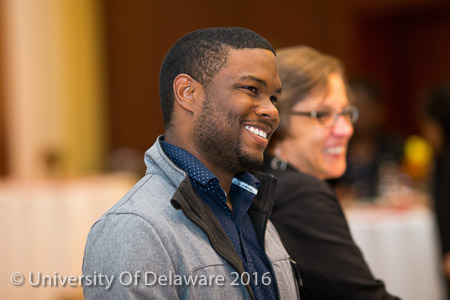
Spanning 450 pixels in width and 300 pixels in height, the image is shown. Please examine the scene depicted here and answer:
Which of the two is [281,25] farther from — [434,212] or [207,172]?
[207,172]

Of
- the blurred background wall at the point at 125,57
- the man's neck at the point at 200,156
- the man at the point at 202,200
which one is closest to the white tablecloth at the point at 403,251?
the man at the point at 202,200

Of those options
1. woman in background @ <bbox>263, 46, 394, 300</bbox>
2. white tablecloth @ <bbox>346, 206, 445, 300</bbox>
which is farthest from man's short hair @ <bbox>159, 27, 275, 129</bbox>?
white tablecloth @ <bbox>346, 206, 445, 300</bbox>

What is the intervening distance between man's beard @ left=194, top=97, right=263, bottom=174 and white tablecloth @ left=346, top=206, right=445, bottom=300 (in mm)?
2214

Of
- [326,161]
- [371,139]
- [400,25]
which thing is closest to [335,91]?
[326,161]

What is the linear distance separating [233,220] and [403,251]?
233 centimetres

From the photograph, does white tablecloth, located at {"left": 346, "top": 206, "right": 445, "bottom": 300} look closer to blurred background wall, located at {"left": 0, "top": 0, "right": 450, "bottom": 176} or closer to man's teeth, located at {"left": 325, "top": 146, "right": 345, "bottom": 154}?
man's teeth, located at {"left": 325, "top": 146, "right": 345, "bottom": 154}

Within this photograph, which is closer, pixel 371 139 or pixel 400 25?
pixel 371 139

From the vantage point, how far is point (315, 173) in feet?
6.24

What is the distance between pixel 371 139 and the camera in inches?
167

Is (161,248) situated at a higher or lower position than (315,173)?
higher

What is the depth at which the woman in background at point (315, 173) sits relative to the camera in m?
1.57

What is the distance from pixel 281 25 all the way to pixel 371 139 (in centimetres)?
279

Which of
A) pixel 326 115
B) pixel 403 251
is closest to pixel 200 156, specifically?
pixel 326 115

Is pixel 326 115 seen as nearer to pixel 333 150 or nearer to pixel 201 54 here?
pixel 333 150
